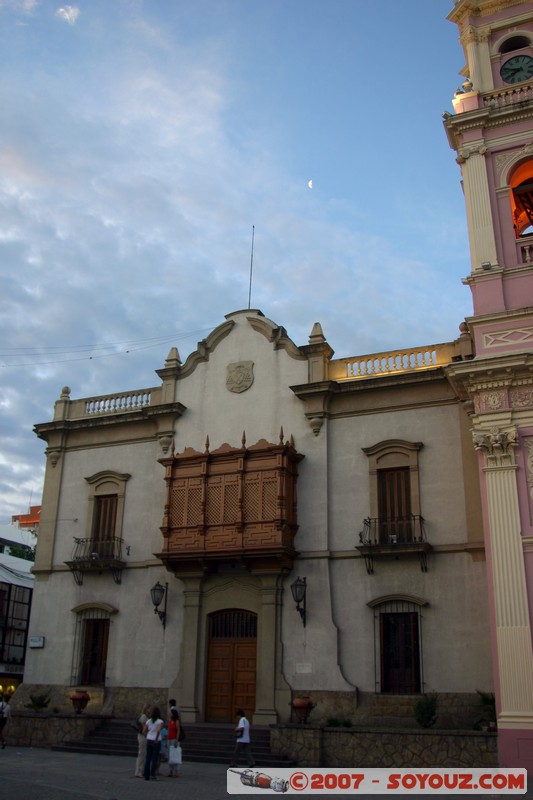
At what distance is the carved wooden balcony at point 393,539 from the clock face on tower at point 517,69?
41.5ft

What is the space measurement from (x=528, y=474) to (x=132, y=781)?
1076 cm

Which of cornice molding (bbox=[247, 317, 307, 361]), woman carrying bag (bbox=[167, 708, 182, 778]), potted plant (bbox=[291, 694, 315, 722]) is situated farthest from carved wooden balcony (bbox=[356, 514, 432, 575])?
woman carrying bag (bbox=[167, 708, 182, 778])

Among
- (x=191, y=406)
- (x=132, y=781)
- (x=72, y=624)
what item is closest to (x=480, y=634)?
(x=132, y=781)

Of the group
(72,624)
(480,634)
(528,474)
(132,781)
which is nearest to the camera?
(132,781)

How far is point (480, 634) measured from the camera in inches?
773

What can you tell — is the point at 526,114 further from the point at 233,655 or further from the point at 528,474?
the point at 233,655

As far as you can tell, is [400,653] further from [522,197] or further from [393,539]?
[522,197]

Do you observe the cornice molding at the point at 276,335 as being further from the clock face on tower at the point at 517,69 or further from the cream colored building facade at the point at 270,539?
the clock face on tower at the point at 517,69

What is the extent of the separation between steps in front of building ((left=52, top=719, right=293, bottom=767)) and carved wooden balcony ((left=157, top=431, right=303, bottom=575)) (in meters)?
4.42

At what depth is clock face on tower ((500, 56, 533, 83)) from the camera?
21.9 meters

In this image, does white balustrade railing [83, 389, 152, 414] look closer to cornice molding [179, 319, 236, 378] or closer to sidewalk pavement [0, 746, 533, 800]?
cornice molding [179, 319, 236, 378]

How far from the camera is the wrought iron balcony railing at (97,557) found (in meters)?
24.6

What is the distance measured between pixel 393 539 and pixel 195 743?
7.49m

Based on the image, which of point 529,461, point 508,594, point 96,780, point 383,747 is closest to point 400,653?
point 383,747
